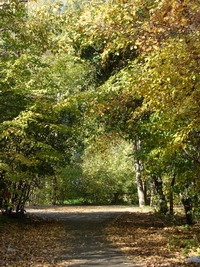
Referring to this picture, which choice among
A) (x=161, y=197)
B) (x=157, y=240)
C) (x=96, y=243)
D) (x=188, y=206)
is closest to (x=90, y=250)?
(x=96, y=243)

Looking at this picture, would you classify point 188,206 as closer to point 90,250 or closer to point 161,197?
point 161,197

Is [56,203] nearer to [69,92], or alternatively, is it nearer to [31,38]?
[69,92]

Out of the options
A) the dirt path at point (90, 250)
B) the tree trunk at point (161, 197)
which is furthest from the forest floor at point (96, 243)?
the tree trunk at point (161, 197)

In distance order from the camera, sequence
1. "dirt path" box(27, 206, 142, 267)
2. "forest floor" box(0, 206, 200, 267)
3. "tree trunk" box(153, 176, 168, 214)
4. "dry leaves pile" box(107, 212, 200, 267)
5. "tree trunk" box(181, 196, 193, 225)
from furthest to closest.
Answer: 1. "tree trunk" box(153, 176, 168, 214)
2. "tree trunk" box(181, 196, 193, 225)
3. "dry leaves pile" box(107, 212, 200, 267)
4. "forest floor" box(0, 206, 200, 267)
5. "dirt path" box(27, 206, 142, 267)

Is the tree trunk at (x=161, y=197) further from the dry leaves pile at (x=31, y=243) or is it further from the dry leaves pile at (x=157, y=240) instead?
the dry leaves pile at (x=31, y=243)

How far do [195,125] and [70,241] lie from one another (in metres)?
6.12

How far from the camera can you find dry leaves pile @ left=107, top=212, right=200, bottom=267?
9.11m

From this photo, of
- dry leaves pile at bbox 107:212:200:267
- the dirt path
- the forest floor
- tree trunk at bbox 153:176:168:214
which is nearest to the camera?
the dirt path

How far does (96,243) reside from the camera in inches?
433

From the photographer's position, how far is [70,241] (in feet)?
37.2

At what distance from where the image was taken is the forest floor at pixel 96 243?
8.70 m

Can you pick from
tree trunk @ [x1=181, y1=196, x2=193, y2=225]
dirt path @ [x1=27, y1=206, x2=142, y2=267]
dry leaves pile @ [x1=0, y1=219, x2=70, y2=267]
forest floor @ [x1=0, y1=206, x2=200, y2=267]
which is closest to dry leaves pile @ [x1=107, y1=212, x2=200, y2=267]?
forest floor @ [x1=0, y1=206, x2=200, y2=267]

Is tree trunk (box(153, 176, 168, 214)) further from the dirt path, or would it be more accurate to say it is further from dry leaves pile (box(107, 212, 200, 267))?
the dirt path

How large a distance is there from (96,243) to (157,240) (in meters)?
1.95
